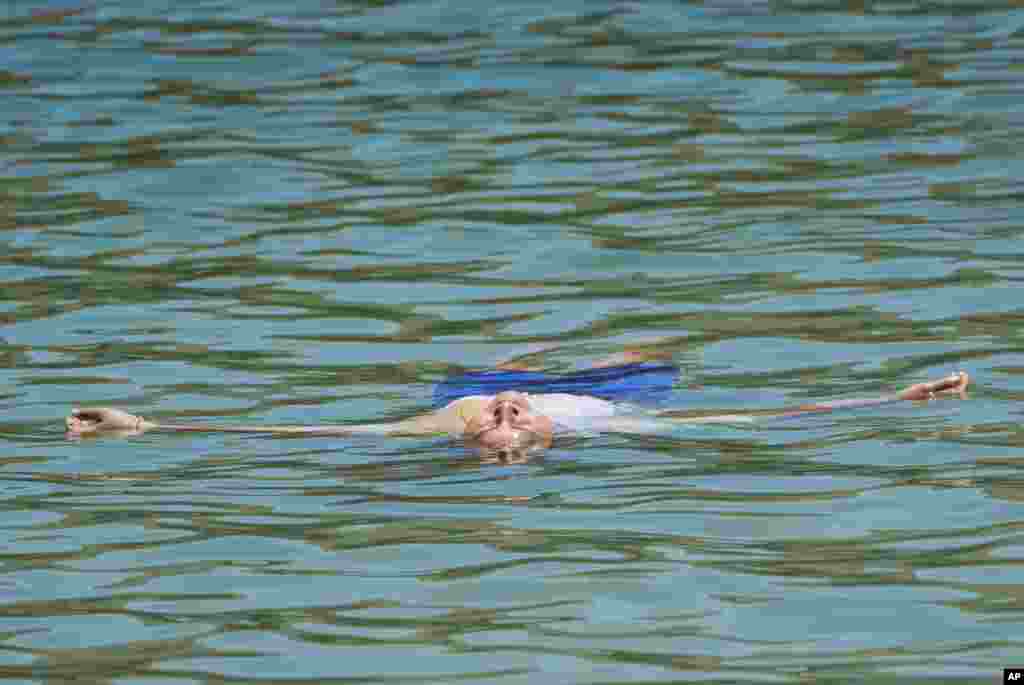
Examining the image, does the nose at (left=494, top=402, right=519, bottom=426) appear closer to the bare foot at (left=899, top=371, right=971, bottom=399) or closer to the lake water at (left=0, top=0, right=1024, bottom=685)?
the lake water at (left=0, top=0, right=1024, bottom=685)

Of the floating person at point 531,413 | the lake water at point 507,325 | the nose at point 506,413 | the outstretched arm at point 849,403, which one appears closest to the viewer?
the lake water at point 507,325

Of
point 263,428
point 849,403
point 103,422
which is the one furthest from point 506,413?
point 103,422

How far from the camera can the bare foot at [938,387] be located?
762 centimetres

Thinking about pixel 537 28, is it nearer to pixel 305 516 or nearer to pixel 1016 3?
pixel 1016 3

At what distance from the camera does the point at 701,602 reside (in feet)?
19.4

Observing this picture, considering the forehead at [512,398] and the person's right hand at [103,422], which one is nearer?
the forehead at [512,398]

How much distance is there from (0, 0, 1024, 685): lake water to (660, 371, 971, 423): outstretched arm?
0.07 meters

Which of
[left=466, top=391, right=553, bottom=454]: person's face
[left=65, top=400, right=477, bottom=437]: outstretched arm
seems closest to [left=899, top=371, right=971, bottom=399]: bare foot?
[left=466, top=391, right=553, bottom=454]: person's face

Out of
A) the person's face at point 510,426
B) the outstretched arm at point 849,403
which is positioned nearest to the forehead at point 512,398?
the person's face at point 510,426

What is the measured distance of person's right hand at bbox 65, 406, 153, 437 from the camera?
307 inches

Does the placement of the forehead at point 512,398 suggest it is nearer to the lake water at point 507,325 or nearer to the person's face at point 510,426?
the person's face at point 510,426

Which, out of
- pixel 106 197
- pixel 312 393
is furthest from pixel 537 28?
pixel 312 393

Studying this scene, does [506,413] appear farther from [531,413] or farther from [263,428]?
[263,428]

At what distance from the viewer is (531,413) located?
764cm
